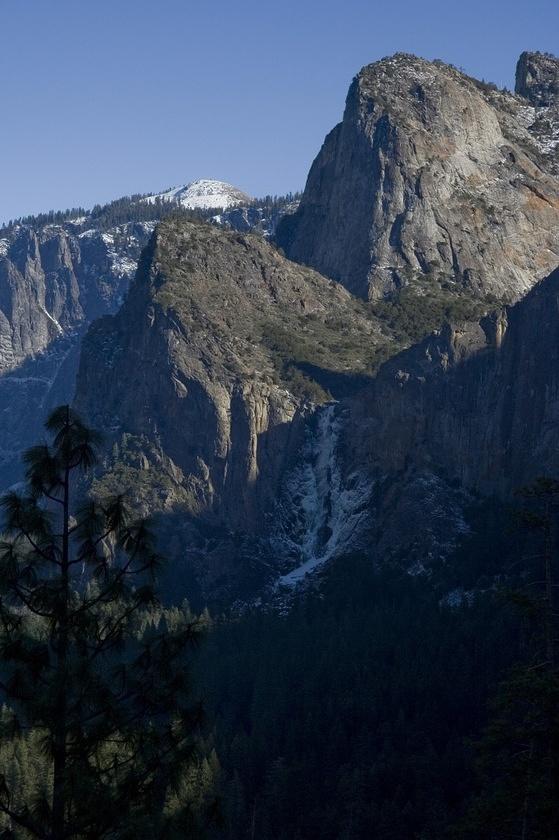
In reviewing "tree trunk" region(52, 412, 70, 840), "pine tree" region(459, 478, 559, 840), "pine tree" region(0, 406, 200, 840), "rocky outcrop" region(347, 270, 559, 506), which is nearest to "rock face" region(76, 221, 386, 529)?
"rocky outcrop" region(347, 270, 559, 506)

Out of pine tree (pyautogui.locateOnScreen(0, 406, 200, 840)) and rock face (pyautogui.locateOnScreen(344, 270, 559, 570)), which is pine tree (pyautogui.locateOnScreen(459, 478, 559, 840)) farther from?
rock face (pyautogui.locateOnScreen(344, 270, 559, 570))

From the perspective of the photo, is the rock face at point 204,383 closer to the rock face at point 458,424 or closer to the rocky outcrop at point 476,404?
the rock face at point 458,424

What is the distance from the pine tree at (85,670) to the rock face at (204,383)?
132704mm

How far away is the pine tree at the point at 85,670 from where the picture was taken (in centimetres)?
3512

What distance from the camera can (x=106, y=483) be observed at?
171 meters

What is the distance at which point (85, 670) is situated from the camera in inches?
1401

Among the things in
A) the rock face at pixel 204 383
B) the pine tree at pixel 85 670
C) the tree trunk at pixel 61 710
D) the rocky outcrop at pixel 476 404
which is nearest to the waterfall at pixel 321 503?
the rock face at pixel 204 383

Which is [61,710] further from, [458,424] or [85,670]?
[458,424]

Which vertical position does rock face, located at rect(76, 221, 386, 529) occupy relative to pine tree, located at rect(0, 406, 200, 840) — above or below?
above

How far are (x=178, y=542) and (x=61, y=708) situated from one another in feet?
438

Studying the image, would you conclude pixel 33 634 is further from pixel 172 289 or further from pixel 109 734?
pixel 172 289

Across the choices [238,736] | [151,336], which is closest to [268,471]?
[151,336]

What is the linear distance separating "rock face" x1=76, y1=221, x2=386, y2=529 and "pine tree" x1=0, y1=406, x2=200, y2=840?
132704 millimetres

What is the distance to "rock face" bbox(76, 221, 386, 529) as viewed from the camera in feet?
577
